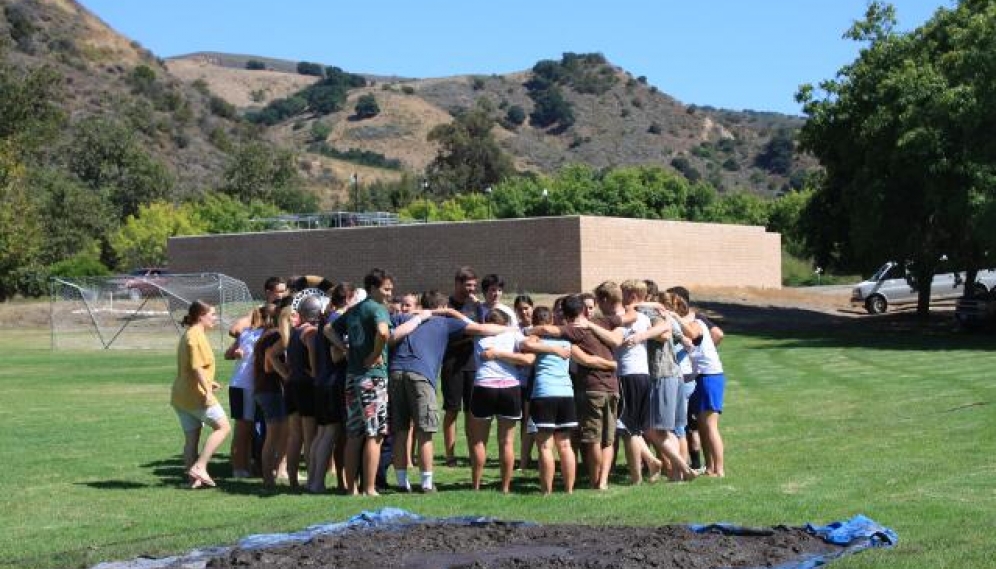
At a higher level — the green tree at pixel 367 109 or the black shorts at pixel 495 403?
the green tree at pixel 367 109

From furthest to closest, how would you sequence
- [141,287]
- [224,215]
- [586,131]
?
[586,131], [224,215], [141,287]

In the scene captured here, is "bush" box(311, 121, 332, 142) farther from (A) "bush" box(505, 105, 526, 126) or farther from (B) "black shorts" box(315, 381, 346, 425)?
(B) "black shorts" box(315, 381, 346, 425)

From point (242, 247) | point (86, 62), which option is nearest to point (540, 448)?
point (242, 247)

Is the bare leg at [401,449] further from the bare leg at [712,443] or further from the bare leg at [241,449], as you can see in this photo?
the bare leg at [712,443]

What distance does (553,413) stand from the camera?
41.3 feet

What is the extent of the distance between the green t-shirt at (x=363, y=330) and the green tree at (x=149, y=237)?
216 ft

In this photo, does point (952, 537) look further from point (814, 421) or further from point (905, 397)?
point (905, 397)

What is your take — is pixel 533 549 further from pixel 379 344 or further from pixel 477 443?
pixel 477 443

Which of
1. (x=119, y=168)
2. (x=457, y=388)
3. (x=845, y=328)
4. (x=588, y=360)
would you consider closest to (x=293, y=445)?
(x=457, y=388)

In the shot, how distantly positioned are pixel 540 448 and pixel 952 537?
395 centimetres

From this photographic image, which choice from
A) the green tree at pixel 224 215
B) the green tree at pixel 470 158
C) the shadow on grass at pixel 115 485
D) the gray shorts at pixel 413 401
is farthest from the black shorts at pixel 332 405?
the green tree at pixel 470 158

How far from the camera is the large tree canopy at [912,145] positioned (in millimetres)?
37750

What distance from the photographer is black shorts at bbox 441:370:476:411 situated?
14.7 meters

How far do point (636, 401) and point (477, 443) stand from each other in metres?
1.56
